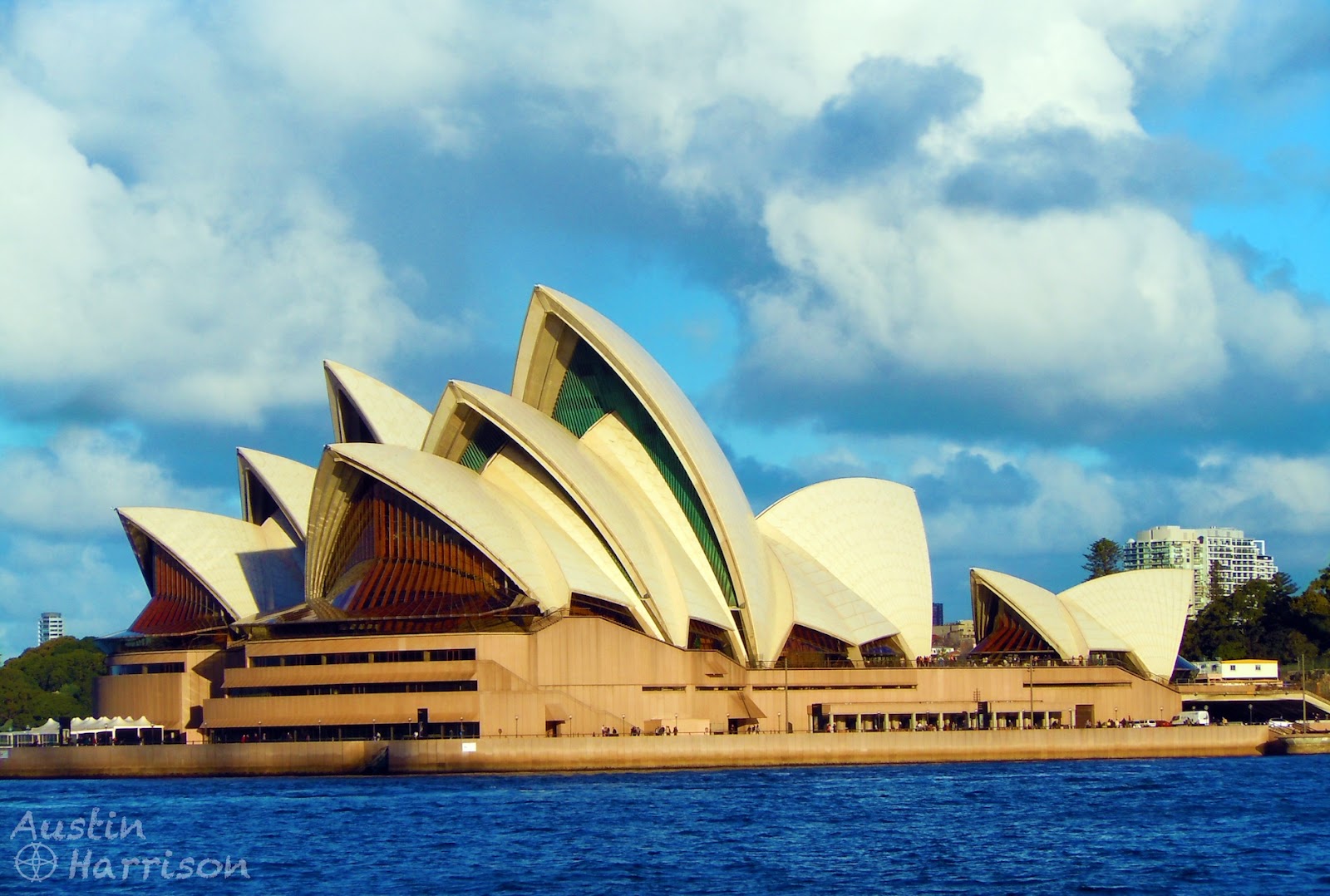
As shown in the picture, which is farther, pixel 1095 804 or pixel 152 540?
pixel 152 540

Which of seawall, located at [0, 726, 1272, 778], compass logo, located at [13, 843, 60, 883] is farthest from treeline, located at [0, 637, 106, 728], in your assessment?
compass logo, located at [13, 843, 60, 883]

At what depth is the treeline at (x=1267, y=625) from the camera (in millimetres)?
118938

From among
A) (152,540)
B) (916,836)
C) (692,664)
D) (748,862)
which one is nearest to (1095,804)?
(916,836)

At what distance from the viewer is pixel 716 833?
51812mm

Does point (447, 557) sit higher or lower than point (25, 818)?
higher

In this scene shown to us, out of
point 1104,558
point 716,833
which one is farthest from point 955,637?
point 716,833

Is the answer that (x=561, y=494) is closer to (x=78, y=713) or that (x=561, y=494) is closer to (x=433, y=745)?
(x=433, y=745)

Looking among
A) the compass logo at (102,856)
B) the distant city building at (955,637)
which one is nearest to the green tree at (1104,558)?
the distant city building at (955,637)

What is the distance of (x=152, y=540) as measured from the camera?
89438 millimetres

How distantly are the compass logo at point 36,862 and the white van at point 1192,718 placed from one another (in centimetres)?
6152

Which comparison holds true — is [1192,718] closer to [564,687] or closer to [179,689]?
[564,687]

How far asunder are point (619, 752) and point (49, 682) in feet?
309

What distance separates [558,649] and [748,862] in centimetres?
3290

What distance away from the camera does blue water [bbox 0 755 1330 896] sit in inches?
1704
